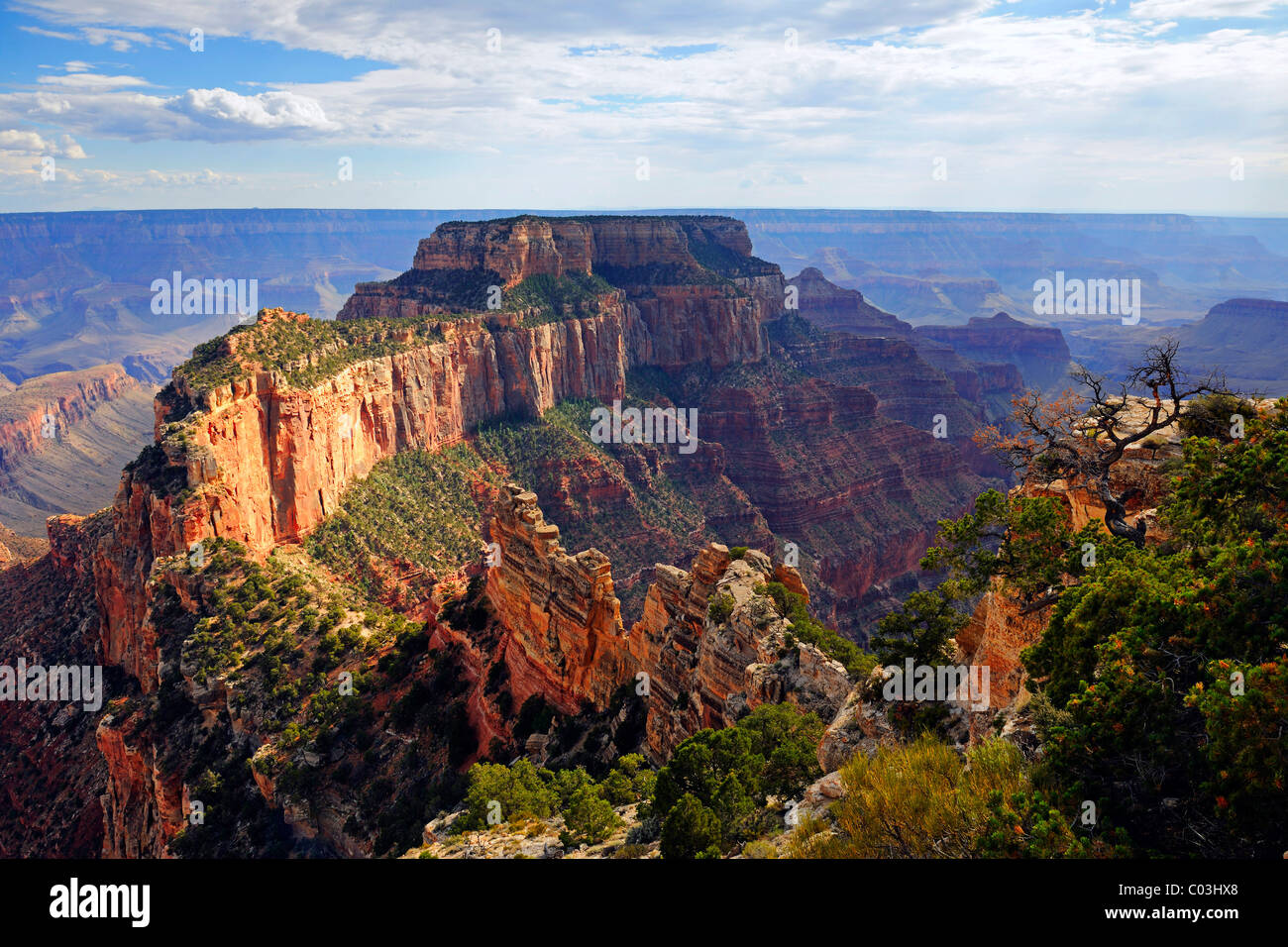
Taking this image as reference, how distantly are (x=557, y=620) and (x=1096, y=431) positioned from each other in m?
25.1

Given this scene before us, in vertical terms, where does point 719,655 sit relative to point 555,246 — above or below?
below

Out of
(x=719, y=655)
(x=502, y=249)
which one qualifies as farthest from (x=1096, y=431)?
(x=502, y=249)

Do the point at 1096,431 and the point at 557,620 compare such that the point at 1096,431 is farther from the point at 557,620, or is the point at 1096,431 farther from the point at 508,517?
the point at 508,517

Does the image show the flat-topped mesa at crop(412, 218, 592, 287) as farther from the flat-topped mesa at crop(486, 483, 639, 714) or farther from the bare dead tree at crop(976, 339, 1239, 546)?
the bare dead tree at crop(976, 339, 1239, 546)

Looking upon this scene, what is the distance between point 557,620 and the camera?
39.8 metres

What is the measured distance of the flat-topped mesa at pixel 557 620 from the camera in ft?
127

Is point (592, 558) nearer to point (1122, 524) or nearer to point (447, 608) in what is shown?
point (447, 608)

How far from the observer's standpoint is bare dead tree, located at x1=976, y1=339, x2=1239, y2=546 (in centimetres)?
2280

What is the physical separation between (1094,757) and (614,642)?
87.4 feet

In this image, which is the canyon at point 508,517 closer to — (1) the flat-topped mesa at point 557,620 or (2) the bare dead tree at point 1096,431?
(1) the flat-topped mesa at point 557,620

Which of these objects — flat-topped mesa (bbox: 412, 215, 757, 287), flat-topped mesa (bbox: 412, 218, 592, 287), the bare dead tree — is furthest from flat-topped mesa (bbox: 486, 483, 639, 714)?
flat-topped mesa (bbox: 412, 215, 757, 287)

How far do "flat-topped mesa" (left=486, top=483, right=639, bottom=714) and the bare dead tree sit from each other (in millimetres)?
19883
